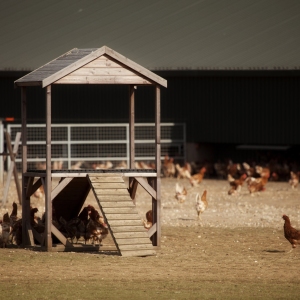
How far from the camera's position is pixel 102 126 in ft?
117

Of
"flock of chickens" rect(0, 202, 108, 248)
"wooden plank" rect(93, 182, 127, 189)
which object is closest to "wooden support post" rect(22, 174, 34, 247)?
"flock of chickens" rect(0, 202, 108, 248)

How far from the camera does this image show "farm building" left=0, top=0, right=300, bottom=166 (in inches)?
1342

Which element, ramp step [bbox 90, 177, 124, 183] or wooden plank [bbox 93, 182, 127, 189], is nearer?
wooden plank [bbox 93, 182, 127, 189]

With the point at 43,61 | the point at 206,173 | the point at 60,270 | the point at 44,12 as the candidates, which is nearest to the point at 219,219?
the point at 60,270

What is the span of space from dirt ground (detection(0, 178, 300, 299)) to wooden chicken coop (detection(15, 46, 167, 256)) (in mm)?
430

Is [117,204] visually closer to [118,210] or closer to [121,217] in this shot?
[118,210]

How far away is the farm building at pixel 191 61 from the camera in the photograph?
34.1 m

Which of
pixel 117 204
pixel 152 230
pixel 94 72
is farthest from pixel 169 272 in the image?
pixel 94 72

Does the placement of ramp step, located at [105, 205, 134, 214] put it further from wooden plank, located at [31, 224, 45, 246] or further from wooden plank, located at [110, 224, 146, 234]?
wooden plank, located at [31, 224, 45, 246]

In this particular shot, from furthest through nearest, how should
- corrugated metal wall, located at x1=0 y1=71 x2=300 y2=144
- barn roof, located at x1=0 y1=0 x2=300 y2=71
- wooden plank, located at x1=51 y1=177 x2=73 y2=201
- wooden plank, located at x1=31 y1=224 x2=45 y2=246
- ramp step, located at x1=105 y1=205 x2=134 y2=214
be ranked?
barn roof, located at x1=0 y1=0 x2=300 y2=71
corrugated metal wall, located at x1=0 y1=71 x2=300 y2=144
wooden plank, located at x1=31 y1=224 x2=45 y2=246
wooden plank, located at x1=51 y1=177 x2=73 y2=201
ramp step, located at x1=105 y1=205 x2=134 y2=214

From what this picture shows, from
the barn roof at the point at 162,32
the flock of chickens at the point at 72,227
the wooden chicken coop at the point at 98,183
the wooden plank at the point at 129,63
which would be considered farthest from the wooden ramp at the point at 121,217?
the barn roof at the point at 162,32

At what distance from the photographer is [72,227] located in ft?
52.0

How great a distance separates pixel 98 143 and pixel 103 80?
65.9 ft

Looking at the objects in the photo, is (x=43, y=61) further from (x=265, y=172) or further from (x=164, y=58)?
(x=265, y=172)
